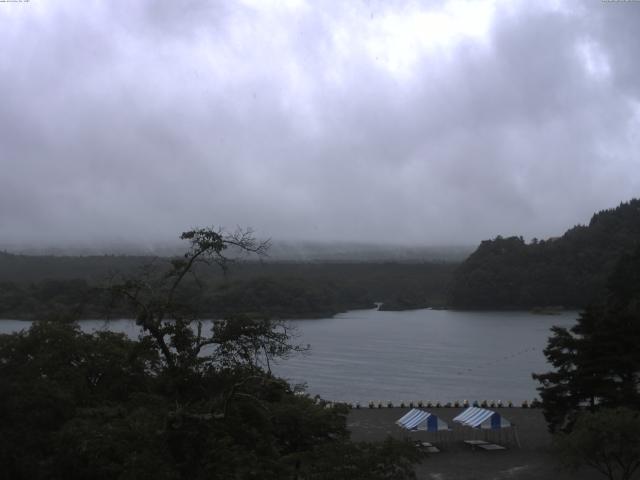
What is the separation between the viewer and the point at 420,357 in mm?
47719

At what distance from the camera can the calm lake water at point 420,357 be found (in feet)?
114

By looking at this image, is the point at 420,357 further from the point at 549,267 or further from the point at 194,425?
the point at 194,425

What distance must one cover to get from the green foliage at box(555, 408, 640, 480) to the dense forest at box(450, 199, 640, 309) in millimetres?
63587

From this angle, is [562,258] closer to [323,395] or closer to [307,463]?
[323,395]

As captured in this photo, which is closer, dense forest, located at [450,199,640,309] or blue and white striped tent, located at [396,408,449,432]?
blue and white striped tent, located at [396,408,449,432]

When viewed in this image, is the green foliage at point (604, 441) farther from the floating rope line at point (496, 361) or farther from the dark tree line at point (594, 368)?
the floating rope line at point (496, 361)

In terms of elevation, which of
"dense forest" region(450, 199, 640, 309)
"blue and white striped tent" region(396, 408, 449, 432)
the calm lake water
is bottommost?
the calm lake water

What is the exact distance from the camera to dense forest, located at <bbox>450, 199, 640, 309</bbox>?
7594cm

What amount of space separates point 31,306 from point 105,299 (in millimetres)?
47490

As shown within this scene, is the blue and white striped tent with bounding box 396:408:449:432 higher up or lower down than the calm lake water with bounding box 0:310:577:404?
higher up

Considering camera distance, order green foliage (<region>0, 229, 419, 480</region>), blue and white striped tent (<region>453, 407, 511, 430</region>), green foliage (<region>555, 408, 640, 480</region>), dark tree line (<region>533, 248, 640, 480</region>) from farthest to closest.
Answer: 1. blue and white striped tent (<region>453, 407, 511, 430</region>)
2. dark tree line (<region>533, 248, 640, 480</region>)
3. green foliage (<region>555, 408, 640, 480</region>)
4. green foliage (<region>0, 229, 419, 480</region>)

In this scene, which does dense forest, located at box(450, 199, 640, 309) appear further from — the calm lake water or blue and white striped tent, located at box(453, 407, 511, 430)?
blue and white striped tent, located at box(453, 407, 511, 430)

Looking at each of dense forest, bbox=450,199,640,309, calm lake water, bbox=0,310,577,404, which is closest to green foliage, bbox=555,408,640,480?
calm lake water, bbox=0,310,577,404

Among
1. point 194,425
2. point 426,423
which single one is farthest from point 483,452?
point 194,425
